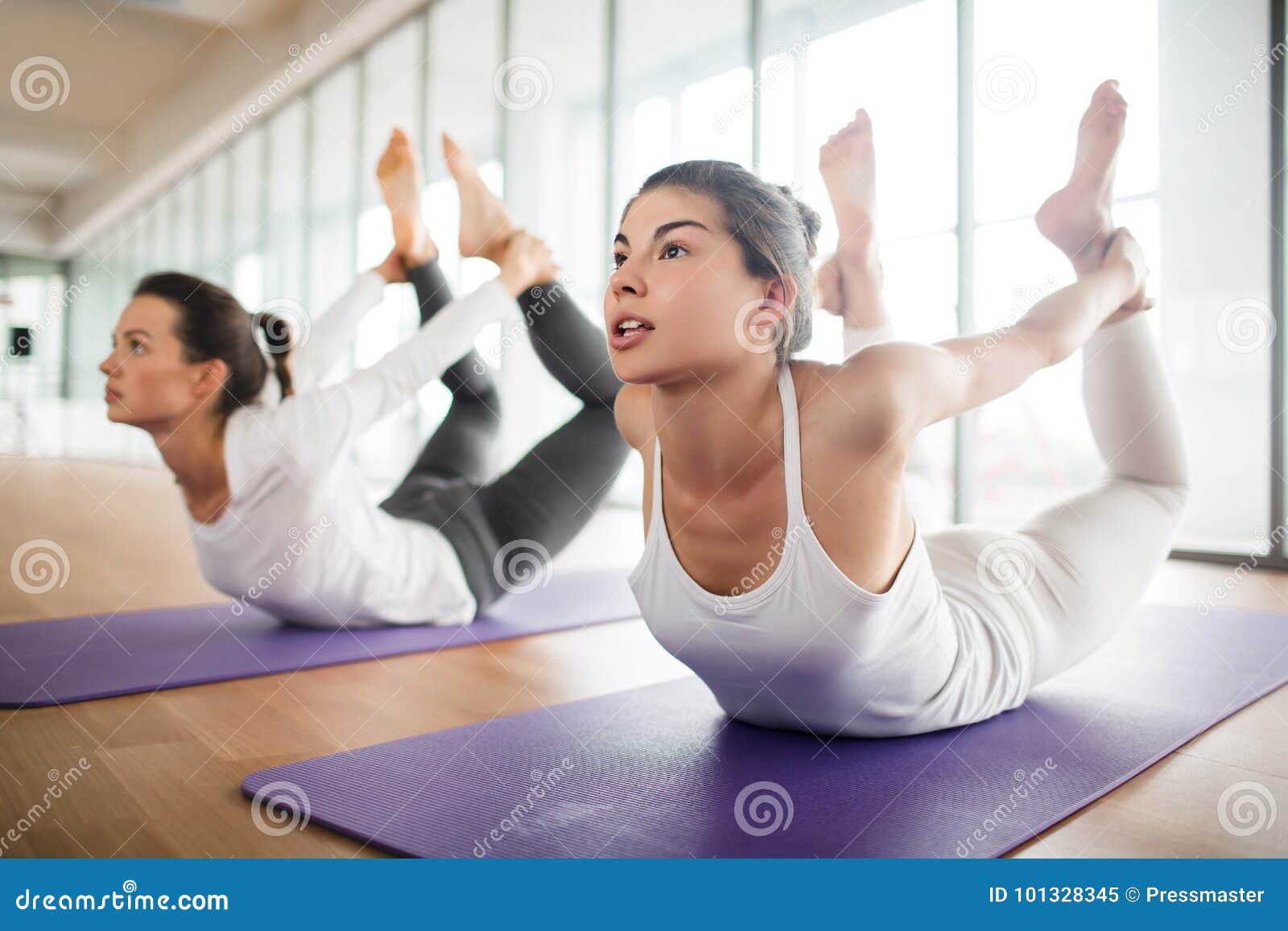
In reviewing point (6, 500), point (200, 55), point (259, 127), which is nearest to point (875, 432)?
point (6, 500)

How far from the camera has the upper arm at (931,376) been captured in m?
1.14

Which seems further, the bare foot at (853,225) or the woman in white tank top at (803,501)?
the bare foot at (853,225)

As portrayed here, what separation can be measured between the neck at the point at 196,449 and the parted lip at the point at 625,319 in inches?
46.4

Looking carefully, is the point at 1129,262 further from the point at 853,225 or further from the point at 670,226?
the point at 670,226

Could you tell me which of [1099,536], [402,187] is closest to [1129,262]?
[1099,536]

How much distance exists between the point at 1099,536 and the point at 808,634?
0.65 m

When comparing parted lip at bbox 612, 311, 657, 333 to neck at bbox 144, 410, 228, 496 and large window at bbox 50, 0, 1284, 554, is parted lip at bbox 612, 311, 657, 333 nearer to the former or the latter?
large window at bbox 50, 0, 1284, 554

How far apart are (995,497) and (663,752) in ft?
10.7

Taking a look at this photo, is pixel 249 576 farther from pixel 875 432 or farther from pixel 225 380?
pixel 875 432

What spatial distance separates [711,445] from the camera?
1.22 metres

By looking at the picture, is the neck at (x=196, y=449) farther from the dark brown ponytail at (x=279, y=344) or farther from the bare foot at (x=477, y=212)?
the bare foot at (x=477, y=212)

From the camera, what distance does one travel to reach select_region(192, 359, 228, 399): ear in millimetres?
1952

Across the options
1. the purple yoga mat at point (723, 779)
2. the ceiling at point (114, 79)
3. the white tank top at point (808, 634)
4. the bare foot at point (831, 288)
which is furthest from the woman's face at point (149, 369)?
the ceiling at point (114, 79)

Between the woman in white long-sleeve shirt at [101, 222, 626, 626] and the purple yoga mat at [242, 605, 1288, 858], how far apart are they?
743 mm
